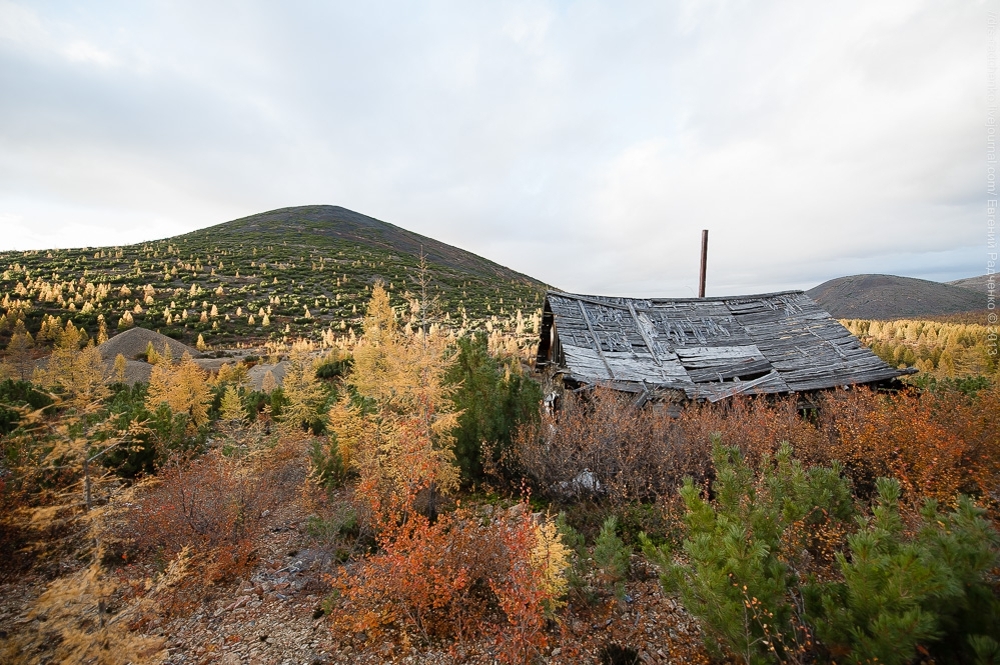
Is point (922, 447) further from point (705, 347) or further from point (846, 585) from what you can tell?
point (705, 347)

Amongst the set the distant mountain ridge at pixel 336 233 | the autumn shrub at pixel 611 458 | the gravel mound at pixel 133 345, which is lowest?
the autumn shrub at pixel 611 458

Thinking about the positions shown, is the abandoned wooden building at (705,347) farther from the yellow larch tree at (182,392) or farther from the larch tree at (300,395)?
the yellow larch tree at (182,392)

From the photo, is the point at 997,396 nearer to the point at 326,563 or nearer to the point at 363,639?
the point at 363,639

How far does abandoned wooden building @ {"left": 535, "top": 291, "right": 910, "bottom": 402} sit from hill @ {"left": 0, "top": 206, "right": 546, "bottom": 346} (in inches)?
323

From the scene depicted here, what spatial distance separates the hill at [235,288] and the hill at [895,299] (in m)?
57.3

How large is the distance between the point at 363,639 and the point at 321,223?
308 ft

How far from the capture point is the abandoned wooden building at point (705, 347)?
10578 millimetres

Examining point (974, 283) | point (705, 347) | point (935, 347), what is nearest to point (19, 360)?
point (705, 347)

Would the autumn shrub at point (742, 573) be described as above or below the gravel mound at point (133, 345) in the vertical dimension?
below

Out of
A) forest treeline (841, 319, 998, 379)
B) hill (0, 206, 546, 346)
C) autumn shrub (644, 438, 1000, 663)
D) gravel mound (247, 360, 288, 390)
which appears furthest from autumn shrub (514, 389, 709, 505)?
gravel mound (247, 360, 288, 390)

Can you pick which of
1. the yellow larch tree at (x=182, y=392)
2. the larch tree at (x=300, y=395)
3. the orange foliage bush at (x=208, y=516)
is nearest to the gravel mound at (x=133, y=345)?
the yellow larch tree at (x=182, y=392)

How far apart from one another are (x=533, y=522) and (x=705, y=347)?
986 centimetres

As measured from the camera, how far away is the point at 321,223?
86.0 metres

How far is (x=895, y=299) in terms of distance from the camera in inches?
2734
